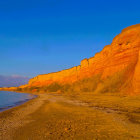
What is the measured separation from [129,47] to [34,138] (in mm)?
35961

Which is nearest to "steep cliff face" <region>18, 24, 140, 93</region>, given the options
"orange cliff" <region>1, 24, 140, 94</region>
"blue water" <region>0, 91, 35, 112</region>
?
"orange cliff" <region>1, 24, 140, 94</region>

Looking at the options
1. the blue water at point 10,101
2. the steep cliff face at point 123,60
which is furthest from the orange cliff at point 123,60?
the blue water at point 10,101

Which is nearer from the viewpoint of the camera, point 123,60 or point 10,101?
point 10,101

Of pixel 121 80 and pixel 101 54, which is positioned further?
pixel 101 54

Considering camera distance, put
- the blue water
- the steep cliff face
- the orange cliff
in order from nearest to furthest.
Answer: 1. the blue water
2. the orange cliff
3. the steep cliff face

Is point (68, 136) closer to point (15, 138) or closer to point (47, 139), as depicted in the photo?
point (47, 139)

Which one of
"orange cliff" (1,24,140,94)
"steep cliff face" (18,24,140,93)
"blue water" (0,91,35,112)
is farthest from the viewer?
"steep cliff face" (18,24,140,93)

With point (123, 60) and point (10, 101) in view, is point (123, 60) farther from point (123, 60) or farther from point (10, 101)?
point (10, 101)

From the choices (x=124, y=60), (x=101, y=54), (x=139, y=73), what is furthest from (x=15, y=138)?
(x=101, y=54)

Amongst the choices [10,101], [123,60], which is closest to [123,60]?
[123,60]

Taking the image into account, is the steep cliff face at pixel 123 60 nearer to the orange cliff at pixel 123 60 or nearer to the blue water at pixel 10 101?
the orange cliff at pixel 123 60

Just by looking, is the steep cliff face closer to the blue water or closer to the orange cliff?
the orange cliff

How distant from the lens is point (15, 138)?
7000 millimetres

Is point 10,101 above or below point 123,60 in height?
below
